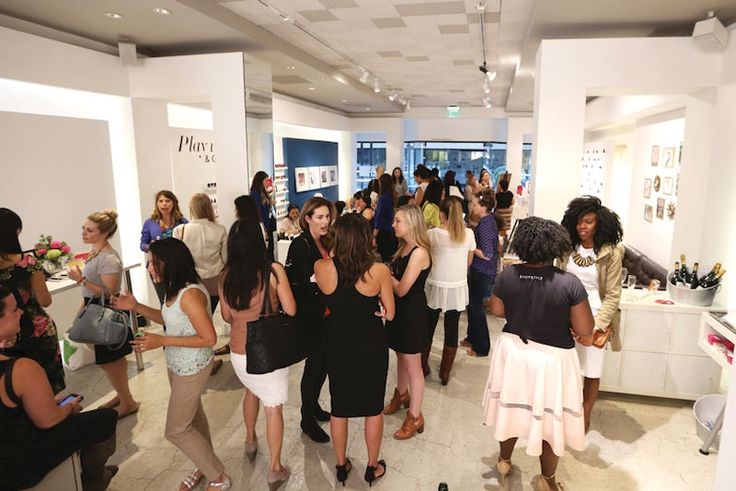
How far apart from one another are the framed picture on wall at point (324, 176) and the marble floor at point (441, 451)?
8.83 meters

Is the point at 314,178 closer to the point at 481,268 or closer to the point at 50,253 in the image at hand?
the point at 481,268

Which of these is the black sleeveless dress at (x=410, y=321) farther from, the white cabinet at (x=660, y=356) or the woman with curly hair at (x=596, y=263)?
the white cabinet at (x=660, y=356)

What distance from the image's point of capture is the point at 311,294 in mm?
2992

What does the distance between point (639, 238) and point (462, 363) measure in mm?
4052

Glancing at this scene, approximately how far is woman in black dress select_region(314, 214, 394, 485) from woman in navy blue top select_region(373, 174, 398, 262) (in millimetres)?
3319

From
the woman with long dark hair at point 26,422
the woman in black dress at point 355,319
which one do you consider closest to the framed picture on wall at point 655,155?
the woman in black dress at point 355,319

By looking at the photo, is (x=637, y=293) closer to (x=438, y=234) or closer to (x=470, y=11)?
(x=438, y=234)

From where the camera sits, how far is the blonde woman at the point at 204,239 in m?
3.96

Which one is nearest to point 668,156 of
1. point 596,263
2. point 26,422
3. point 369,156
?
point 596,263

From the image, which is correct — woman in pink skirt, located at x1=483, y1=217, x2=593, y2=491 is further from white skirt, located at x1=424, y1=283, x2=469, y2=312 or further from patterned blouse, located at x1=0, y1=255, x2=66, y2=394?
patterned blouse, located at x1=0, y1=255, x2=66, y2=394

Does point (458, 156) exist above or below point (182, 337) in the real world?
above

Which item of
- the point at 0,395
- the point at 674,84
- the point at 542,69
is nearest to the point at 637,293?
the point at 674,84

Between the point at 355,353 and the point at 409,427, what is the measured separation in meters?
1.07

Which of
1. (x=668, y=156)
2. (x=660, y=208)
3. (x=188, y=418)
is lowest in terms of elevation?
(x=188, y=418)
